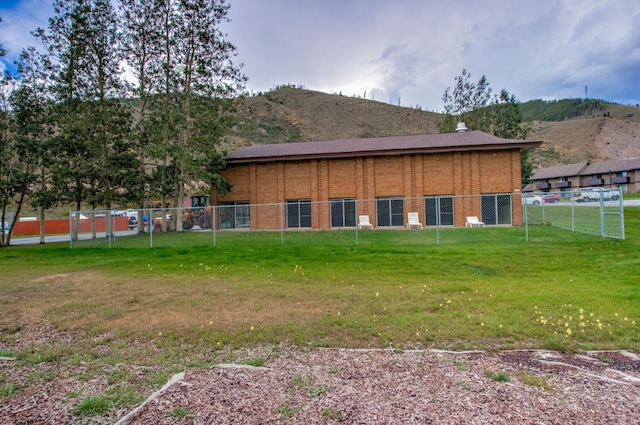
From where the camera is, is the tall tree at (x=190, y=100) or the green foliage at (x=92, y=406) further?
the tall tree at (x=190, y=100)

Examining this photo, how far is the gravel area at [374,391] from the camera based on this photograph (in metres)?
2.90

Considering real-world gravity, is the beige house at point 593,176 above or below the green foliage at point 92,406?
above

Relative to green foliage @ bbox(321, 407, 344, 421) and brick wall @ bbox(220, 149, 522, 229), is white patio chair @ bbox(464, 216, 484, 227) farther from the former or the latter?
green foliage @ bbox(321, 407, 344, 421)

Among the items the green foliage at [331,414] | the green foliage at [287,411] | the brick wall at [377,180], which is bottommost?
the green foliage at [287,411]

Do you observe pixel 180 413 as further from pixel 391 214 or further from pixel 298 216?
pixel 298 216

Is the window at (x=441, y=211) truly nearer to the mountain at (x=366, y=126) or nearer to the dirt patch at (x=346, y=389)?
the dirt patch at (x=346, y=389)

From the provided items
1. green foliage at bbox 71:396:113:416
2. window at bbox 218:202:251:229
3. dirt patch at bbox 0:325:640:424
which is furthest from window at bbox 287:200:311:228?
green foliage at bbox 71:396:113:416

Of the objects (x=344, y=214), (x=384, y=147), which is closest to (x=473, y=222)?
(x=384, y=147)

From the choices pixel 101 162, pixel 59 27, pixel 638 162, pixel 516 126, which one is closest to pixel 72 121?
pixel 101 162

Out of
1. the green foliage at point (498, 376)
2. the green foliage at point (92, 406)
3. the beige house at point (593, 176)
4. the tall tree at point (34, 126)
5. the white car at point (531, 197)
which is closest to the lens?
the green foliage at point (92, 406)

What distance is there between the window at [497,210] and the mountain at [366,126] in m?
40.0

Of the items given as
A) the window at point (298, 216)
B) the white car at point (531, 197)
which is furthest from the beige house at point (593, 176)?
the window at point (298, 216)

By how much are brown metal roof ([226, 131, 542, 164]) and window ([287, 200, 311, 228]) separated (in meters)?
3.31

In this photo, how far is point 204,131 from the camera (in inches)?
991
